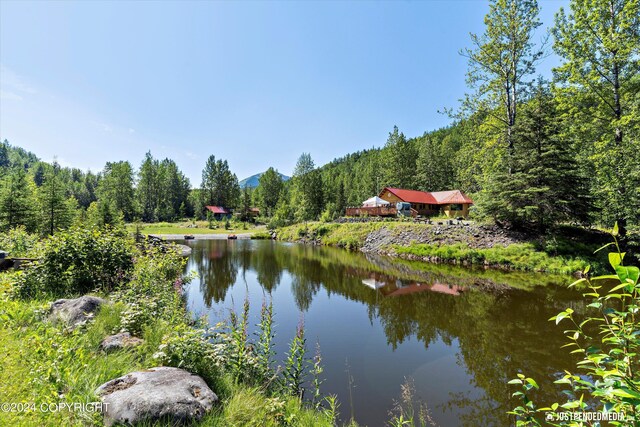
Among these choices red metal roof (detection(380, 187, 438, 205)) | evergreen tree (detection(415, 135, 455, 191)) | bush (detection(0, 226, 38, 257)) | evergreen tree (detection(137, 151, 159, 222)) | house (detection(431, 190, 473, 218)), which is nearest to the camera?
bush (detection(0, 226, 38, 257))

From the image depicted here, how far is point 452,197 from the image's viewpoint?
42062 millimetres

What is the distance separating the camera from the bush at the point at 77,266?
7350 millimetres

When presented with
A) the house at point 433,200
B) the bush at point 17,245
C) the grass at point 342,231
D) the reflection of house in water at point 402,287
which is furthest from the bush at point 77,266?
the house at point 433,200

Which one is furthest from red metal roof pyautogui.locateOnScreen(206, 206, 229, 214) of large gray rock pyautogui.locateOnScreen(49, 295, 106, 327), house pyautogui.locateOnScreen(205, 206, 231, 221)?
large gray rock pyautogui.locateOnScreen(49, 295, 106, 327)

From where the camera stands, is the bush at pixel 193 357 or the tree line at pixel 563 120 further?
the tree line at pixel 563 120

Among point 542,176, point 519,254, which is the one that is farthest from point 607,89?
point 519,254

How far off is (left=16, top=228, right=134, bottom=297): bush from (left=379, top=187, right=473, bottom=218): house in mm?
37092

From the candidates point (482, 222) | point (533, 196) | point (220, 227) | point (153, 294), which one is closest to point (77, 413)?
point (153, 294)

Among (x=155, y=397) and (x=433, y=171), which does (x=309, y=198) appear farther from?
(x=155, y=397)

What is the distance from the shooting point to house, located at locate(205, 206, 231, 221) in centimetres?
7488

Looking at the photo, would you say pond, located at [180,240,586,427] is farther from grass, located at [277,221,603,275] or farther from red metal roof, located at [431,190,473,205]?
red metal roof, located at [431,190,473,205]

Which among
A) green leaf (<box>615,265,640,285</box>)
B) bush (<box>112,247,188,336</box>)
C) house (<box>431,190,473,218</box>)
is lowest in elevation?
bush (<box>112,247,188,336</box>)

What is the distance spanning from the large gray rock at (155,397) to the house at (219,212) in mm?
73782

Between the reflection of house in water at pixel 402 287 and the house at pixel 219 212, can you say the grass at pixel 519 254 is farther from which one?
the house at pixel 219 212
